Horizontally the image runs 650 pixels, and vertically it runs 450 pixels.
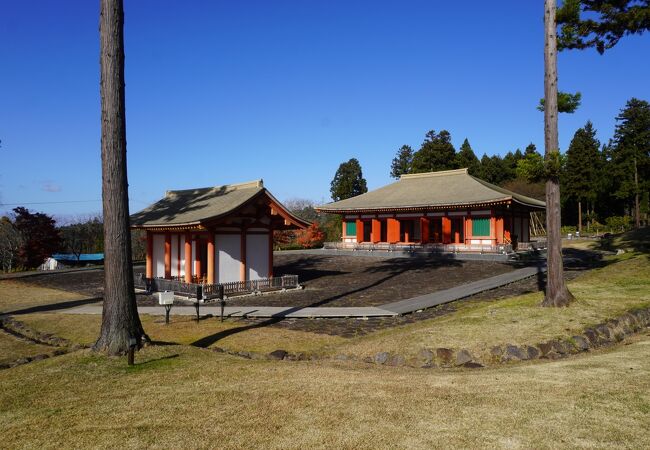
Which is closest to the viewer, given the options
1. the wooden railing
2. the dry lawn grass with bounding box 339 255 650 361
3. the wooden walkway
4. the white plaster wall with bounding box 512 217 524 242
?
the dry lawn grass with bounding box 339 255 650 361

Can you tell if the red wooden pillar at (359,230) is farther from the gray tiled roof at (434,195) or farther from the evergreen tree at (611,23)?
the evergreen tree at (611,23)

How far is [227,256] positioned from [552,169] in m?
14.8

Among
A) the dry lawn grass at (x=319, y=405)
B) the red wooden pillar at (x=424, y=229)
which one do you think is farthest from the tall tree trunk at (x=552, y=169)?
the red wooden pillar at (x=424, y=229)

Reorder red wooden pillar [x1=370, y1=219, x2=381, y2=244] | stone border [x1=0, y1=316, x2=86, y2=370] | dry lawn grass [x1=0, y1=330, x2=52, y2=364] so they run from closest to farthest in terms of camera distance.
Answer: stone border [x1=0, y1=316, x2=86, y2=370]
dry lawn grass [x1=0, y1=330, x2=52, y2=364]
red wooden pillar [x1=370, y1=219, x2=381, y2=244]

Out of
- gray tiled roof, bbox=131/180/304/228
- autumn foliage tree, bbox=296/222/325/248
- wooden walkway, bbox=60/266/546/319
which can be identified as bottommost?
wooden walkway, bbox=60/266/546/319

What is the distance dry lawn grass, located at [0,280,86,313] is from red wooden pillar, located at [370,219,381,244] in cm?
2636

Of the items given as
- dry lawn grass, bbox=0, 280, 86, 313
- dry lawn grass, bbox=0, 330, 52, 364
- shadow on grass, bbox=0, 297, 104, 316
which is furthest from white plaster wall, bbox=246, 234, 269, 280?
dry lawn grass, bbox=0, 330, 52, 364

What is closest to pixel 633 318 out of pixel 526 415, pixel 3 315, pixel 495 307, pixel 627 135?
pixel 495 307

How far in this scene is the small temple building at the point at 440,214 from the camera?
119 feet

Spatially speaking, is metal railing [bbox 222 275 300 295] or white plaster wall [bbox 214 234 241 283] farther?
white plaster wall [bbox 214 234 241 283]

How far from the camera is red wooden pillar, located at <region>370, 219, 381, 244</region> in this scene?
4332 centimetres

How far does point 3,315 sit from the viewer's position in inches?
701

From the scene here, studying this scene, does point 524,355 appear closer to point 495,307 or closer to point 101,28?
point 495,307

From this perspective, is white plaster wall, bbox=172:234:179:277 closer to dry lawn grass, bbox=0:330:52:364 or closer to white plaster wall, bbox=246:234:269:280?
white plaster wall, bbox=246:234:269:280
